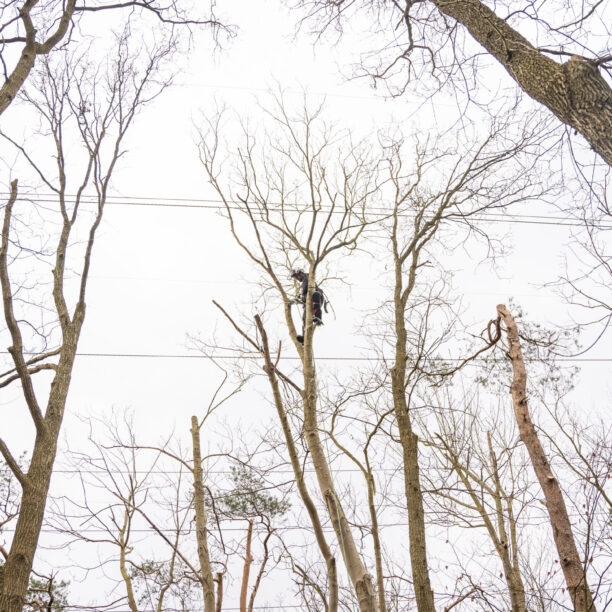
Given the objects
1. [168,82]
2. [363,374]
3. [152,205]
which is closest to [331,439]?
[363,374]

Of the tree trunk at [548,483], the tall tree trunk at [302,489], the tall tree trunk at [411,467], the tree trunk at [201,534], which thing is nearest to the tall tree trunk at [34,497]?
the tree trunk at [201,534]

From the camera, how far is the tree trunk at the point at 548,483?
4203 mm

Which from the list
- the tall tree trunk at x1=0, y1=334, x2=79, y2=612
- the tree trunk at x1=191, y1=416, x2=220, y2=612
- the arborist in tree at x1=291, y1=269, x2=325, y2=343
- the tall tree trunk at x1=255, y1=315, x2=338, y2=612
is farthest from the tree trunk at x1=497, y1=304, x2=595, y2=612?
the tall tree trunk at x1=0, y1=334, x2=79, y2=612

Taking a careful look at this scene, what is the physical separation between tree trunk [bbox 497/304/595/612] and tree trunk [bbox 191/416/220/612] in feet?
10.5

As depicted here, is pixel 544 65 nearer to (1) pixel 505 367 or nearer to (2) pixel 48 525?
(1) pixel 505 367

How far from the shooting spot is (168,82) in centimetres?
796

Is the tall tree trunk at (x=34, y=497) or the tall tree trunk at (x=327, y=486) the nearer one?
the tall tree trunk at (x=327, y=486)

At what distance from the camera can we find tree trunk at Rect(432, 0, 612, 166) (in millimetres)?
3160

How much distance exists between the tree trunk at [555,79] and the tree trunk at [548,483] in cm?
223

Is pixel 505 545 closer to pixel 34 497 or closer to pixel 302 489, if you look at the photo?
pixel 34 497

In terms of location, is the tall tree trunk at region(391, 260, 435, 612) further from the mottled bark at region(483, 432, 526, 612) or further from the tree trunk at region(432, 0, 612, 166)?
the tree trunk at region(432, 0, 612, 166)

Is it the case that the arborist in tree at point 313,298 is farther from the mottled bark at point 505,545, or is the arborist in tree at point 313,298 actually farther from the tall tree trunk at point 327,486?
the mottled bark at point 505,545

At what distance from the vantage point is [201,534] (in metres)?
5.91

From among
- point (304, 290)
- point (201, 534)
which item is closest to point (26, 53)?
point (304, 290)
